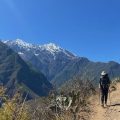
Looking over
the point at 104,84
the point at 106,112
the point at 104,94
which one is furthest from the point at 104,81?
the point at 106,112

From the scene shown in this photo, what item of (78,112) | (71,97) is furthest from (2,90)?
(71,97)

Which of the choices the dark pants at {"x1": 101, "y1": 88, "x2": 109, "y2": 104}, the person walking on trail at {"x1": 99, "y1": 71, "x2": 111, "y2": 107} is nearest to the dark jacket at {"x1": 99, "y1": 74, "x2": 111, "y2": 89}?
the person walking on trail at {"x1": 99, "y1": 71, "x2": 111, "y2": 107}

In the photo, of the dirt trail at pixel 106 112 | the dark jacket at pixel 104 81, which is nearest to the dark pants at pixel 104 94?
the dark jacket at pixel 104 81

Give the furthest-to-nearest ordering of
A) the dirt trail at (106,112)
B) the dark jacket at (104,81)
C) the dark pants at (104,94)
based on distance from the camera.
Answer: the dark pants at (104,94)
the dark jacket at (104,81)
the dirt trail at (106,112)

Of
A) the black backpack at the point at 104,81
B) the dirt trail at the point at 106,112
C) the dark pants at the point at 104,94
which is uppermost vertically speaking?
the black backpack at the point at 104,81

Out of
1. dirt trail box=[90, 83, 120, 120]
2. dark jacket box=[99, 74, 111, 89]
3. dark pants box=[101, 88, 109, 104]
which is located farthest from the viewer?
dark pants box=[101, 88, 109, 104]

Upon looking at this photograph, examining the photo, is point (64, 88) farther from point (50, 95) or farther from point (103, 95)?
point (103, 95)

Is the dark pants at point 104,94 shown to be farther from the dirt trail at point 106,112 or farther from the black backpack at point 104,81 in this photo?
the dirt trail at point 106,112

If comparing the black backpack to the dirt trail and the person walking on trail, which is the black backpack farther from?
the dirt trail

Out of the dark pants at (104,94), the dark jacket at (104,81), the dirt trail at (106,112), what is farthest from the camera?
the dark pants at (104,94)

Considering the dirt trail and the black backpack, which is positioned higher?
the black backpack

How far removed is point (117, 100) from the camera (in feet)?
95.7

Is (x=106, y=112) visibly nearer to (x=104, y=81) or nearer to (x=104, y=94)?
(x=104, y=94)

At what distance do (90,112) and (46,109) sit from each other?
3.48 m
